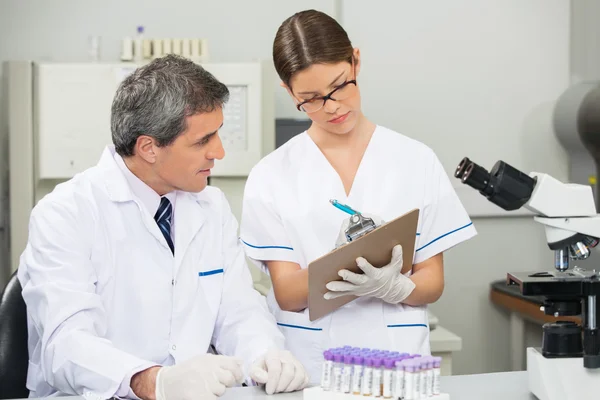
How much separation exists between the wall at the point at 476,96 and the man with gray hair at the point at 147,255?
1807 millimetres

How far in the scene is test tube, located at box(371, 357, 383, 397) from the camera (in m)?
1.21

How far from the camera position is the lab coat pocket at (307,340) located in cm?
173

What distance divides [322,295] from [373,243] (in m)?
0.17

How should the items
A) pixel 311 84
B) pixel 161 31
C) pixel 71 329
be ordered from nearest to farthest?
pixel 71 329 < pixel 311 84 < pixel 161 31

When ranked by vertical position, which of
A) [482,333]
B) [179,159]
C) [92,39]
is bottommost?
[482,333]

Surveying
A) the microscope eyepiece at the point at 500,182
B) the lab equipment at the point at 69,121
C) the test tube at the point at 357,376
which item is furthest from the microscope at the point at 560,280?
the lab equipment at the point at 69,121

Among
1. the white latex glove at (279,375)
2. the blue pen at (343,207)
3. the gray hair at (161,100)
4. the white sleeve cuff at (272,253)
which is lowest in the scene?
the white latex glove at (279,375)

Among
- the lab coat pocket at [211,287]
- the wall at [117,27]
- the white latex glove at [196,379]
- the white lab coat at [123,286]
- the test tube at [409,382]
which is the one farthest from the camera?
the wall at [117,27]

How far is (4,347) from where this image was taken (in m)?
1.61

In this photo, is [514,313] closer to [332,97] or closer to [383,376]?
[332,97]

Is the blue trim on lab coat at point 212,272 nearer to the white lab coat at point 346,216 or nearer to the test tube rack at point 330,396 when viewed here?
the white lab coat at point 346,216

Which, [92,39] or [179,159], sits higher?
[92,39]

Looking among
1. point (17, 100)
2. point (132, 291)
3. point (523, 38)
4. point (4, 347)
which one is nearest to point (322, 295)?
point (132, 291)

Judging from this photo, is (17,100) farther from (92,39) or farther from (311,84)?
(311,84)
